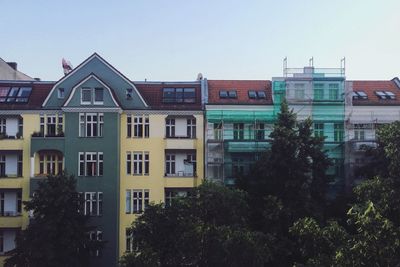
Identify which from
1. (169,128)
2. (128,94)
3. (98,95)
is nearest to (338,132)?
(169,128)

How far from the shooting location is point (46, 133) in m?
40.7

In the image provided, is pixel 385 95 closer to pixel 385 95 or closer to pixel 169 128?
pixel 385 95

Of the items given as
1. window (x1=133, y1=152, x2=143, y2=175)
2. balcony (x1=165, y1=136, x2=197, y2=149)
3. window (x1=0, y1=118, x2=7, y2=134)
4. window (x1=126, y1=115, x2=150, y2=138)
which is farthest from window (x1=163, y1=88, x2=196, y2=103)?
window (x1=0, y1=118, x2=7, y2=134)

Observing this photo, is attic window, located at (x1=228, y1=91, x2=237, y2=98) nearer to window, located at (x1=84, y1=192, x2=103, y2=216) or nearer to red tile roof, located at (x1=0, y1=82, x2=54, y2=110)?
window, located at (x1=84, y1=192, x2=103, y2=216)

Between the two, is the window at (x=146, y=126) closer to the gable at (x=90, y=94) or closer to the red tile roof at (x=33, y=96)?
the gable at (x=90, y=94)

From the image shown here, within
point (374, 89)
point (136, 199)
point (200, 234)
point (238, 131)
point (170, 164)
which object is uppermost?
point (374, 89)

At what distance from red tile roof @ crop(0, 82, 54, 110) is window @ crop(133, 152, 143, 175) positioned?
7764mm

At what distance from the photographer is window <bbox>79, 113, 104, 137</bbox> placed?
40.1 metres

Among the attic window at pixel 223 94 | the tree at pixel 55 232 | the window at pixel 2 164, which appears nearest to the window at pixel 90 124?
the tree at pixel 55 232

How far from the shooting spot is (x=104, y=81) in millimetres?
41188

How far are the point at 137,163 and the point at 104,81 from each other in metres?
6.43

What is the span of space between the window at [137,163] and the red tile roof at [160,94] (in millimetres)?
3622

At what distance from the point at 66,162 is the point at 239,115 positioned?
1285cm

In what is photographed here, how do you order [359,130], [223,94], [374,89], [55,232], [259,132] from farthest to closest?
[374,89] → [223,94] → [359,130] → [259,132] → [55,232]
